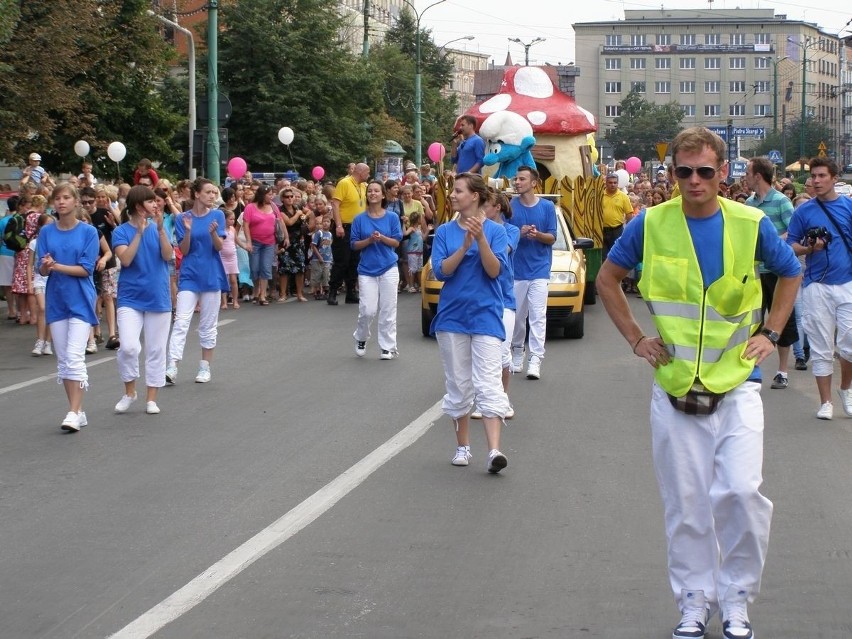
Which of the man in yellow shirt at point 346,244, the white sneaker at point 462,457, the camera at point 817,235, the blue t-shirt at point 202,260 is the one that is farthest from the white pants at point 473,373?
the man in yellow shirt at point 346,244

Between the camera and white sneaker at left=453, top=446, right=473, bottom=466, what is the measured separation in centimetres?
339

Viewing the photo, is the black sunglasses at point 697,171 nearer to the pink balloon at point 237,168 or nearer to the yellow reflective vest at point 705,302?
the yellow reflective vest at point 705,302

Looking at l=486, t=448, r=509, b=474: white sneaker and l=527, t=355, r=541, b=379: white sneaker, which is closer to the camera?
l=486, t=448, r=509, b=474: white sneaker

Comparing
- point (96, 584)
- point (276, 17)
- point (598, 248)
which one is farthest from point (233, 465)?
point (276, 17)

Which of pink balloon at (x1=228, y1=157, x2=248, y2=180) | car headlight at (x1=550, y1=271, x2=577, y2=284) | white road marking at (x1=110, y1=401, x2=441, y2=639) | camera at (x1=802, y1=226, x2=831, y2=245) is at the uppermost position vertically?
pink balloon at (x1=228, y1=157, x2=248, y2=180)

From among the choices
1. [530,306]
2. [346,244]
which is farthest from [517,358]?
[346,244]

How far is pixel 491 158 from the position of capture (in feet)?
58.2

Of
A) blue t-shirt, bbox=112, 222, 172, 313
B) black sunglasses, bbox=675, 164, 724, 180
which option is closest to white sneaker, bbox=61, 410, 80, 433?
blue t-shirt, bbox=112, 222, 172, 313

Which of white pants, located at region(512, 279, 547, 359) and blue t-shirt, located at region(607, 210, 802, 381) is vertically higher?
blue t-shirt, located at region(607, 210, 802, 381)

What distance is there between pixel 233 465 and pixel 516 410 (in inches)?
120

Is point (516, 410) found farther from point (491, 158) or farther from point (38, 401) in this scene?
point (491, 158)

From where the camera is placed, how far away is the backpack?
17.1 m

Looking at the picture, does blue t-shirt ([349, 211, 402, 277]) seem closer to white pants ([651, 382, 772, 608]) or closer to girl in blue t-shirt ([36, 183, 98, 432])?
girl in blue t-shirt ([36, 183, 98, 432])

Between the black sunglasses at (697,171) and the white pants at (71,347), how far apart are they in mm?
6169
